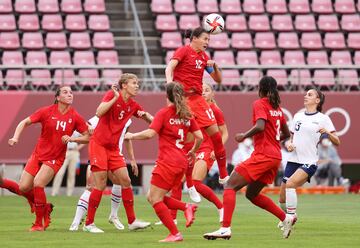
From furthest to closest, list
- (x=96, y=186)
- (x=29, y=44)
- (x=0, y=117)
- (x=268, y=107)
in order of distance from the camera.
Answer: (x=29, y=44) → (x=0, y=117) → (x=96, y=186) → (x=268, y=107)

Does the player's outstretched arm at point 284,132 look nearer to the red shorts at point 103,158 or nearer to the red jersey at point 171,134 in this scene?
the red jersey at point 171,134

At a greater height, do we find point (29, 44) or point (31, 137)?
point (29, 44)

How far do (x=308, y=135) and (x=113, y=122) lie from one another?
292 centimetres

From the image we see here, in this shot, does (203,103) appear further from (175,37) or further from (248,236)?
(175,37)

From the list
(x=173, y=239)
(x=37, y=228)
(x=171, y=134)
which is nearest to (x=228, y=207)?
(x=173, y=239)

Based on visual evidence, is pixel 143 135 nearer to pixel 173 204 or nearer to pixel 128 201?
pixel 173 204

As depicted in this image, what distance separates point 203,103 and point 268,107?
2.38 meters

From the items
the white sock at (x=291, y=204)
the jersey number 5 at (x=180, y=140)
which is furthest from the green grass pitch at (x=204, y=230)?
the jersey number 5 at (x=180, y=140)

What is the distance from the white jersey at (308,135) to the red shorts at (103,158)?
2.62 m

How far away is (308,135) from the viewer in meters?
17.0

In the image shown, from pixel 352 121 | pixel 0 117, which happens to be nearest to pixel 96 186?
pixel 0 117

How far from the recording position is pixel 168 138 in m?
14.2

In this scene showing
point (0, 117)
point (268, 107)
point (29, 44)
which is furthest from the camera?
point (29, 44)

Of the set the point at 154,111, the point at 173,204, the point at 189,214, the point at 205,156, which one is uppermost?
the point at 154,111
